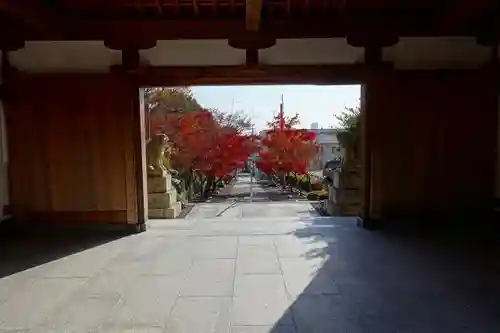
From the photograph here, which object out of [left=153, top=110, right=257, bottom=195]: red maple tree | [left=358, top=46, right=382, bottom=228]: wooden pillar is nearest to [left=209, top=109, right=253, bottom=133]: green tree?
[left=153, top=110, right=257, bottom=195]: red maple tree

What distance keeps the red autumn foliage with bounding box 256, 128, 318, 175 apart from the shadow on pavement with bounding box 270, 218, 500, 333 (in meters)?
7.33

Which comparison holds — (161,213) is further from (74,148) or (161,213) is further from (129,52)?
(129,52)

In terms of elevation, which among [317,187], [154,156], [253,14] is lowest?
[317,187]

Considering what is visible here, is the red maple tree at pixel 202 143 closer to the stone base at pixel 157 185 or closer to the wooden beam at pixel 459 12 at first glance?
the stone base at pixel 157 185

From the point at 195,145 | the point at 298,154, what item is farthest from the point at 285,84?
the point at 298,154

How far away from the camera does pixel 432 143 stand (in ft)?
15.2

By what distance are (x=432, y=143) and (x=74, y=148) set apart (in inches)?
152

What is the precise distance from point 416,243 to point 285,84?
7.09 feet

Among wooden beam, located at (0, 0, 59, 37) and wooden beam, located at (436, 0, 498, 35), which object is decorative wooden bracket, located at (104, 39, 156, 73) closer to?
wooden beam, located at (0, 0, 59, 37)

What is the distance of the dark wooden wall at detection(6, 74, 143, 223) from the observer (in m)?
4.58

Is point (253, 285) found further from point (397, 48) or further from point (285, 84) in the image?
point (397, 48)

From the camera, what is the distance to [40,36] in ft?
14.2

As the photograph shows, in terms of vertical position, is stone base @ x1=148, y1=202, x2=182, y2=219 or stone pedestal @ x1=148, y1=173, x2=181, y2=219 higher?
stone pedestal @ x1=148, y1=173, x2=181, y2=219

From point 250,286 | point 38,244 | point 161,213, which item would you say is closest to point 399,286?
point 250,286
